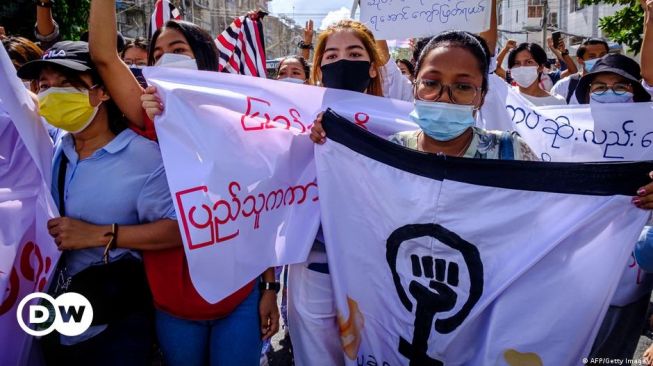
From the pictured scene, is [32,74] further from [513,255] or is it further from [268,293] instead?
[513,255]

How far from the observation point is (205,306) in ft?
6.34

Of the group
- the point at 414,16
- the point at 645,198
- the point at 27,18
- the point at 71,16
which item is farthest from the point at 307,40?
the point at 27,18

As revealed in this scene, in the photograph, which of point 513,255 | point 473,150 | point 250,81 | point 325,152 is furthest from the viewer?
point 250,81

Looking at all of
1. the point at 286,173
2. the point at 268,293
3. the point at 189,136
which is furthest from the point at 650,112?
the point at 189,136

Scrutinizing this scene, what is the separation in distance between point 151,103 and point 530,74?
371cm

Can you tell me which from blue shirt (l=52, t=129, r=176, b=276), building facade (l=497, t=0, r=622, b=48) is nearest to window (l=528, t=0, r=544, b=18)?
building facade (l=497, t=0, r=622, b=48)

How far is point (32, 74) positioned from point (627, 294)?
9.28ft

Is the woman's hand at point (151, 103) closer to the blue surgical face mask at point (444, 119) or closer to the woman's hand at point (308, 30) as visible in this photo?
the blue surgical face mask at point (444, 119)

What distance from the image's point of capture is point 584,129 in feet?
9.73

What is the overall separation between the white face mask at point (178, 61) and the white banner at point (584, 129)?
76.0 inches

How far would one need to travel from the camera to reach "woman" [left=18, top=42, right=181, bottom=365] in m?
1.85

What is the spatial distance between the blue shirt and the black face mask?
1.05 meters

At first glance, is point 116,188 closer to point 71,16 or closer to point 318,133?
point 318,133

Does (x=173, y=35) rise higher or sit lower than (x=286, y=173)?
higher
